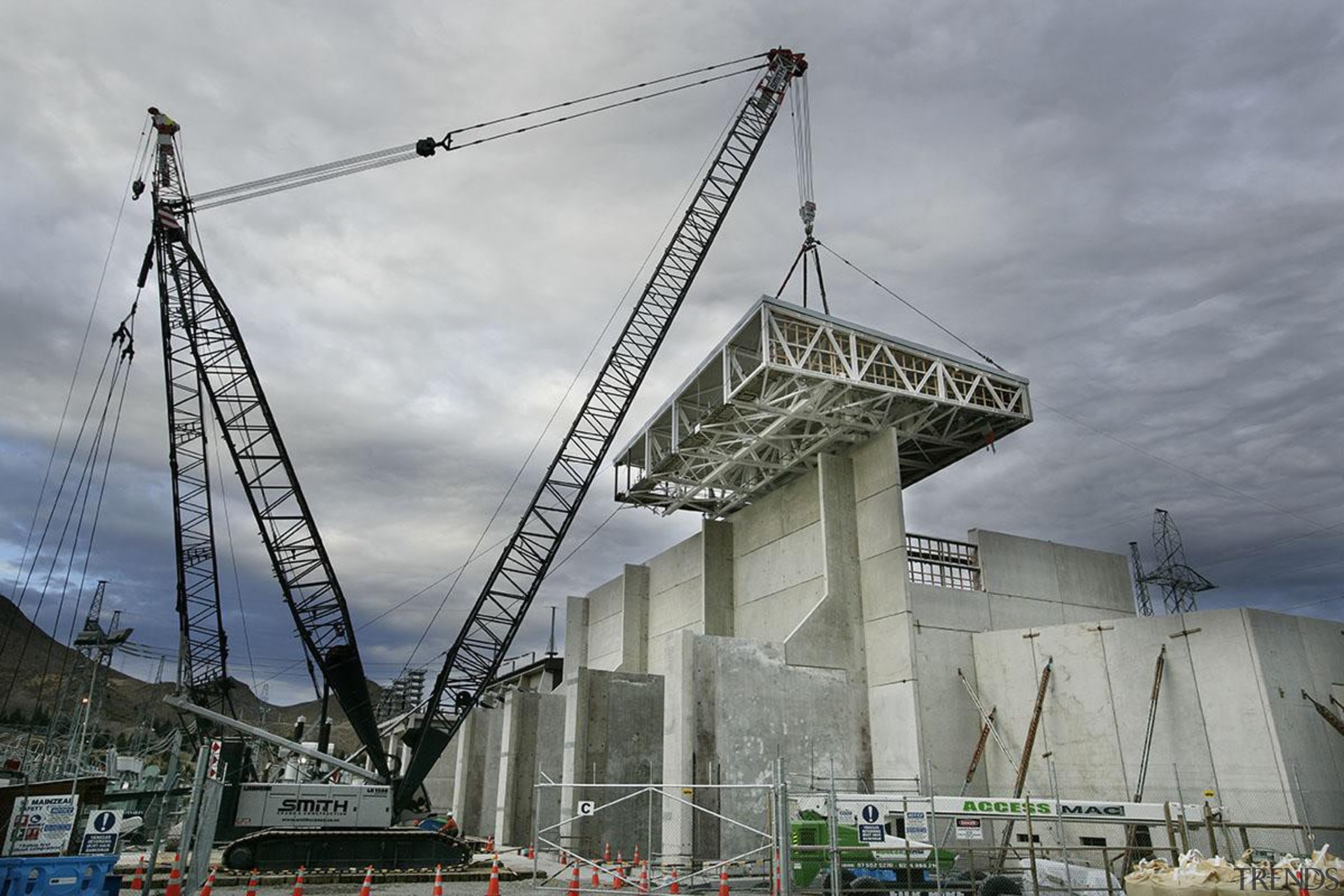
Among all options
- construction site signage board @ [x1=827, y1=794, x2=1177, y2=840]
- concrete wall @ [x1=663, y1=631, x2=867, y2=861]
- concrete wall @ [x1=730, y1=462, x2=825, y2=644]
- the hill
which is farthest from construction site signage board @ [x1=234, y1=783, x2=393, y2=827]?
the hill

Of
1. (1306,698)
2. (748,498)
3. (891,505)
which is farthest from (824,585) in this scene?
(1306,698)

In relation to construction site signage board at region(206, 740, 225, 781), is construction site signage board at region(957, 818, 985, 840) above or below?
below

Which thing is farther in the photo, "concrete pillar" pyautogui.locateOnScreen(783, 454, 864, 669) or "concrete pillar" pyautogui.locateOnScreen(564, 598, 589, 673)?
"concrete pillar" pyautogui.locateOnScreen(564, 598, 589, 673)

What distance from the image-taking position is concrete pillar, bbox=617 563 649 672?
41906mm

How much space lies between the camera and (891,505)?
2903cm

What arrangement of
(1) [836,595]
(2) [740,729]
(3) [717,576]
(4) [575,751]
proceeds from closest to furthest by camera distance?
(2) [740,729], (1) [836,595], (4) [575,751], (3) [717,576]

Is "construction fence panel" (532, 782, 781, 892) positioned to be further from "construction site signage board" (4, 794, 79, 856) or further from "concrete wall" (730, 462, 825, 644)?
"construction site signage board" (4, 794, 79, 856)

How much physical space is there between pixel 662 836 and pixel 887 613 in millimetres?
9797

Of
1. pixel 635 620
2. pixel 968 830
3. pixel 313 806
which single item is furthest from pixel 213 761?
pixel 635 620

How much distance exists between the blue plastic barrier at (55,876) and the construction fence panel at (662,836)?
7156mm

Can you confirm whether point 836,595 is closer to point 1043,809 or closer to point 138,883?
point 1043,809

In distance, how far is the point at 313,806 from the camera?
2461 centimetres

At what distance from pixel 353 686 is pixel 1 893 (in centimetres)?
1983

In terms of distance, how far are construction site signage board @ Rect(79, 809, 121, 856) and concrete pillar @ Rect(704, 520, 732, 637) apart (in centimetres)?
2381
